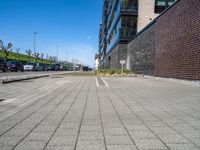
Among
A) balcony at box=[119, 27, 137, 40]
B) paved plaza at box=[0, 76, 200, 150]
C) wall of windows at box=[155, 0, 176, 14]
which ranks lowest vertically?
paved plaza at box=[0, 76, 200, 150]

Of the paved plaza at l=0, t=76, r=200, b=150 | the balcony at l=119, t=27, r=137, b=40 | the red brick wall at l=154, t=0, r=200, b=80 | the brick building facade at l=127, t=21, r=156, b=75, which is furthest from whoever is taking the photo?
the balcony at l=119, t=27, r=137, b=40

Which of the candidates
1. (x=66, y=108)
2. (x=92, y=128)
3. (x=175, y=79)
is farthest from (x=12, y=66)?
(x=92, y=128)

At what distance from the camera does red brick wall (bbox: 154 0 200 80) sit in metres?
12.5

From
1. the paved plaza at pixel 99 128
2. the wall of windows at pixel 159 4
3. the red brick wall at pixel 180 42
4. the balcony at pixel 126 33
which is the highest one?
the wall of windows at pixel 159 4

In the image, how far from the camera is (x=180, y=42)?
1457cm

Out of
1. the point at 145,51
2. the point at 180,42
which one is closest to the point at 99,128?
the point at 180,42

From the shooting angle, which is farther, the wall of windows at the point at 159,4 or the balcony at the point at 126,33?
the wall of windows at the point at 159,4

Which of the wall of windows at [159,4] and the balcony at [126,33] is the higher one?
the wall of windows at [159,4]

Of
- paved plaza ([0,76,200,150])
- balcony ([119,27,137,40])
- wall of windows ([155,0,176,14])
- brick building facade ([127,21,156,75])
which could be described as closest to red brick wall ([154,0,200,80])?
brick building facade ([127,21,156,75])

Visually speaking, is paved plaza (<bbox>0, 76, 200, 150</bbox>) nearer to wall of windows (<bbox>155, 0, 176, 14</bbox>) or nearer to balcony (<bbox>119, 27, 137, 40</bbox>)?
balcony (<bbox>119, 27, 137, 40</bbox>)

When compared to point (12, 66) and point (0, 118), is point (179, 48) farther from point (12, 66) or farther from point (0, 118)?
point (12, 66)

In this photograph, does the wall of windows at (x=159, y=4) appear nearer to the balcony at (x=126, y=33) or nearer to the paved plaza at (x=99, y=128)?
the balcony at (x=126, y=33)

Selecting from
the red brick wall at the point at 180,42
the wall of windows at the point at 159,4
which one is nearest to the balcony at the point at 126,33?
the wall of windows at the point at 159,4

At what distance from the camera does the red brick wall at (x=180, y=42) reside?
12.5 meters
